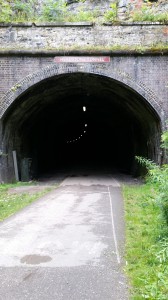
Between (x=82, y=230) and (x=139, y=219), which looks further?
(x=139, y=219)

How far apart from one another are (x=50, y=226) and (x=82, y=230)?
2.49ft

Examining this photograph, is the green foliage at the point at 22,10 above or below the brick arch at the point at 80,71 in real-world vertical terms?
above

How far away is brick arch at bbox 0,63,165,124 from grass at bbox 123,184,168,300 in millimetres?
6278

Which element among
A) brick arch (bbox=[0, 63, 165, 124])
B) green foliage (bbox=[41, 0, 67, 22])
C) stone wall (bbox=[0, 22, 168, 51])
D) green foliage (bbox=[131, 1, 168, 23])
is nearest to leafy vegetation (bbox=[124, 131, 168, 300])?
brick arch (bbox=[0, 63, 165, 124])

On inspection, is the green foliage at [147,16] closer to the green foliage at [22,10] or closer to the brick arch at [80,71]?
the brick arch at [80,71]

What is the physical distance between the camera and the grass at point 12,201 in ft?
29.5

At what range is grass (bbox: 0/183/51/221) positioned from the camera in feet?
29.5

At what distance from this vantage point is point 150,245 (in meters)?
5.62

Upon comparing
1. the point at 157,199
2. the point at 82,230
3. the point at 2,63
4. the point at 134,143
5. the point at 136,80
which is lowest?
the point at 82,230

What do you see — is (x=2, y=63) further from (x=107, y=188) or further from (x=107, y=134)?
(x=107, y=134)

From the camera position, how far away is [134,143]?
71.4ft

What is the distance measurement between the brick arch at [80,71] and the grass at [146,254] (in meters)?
6.28

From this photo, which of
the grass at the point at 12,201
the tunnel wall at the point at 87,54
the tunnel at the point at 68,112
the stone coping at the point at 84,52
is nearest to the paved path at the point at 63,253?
the grass at the point at 12,201

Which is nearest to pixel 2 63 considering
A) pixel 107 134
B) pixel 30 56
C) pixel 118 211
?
pixel 30 56
